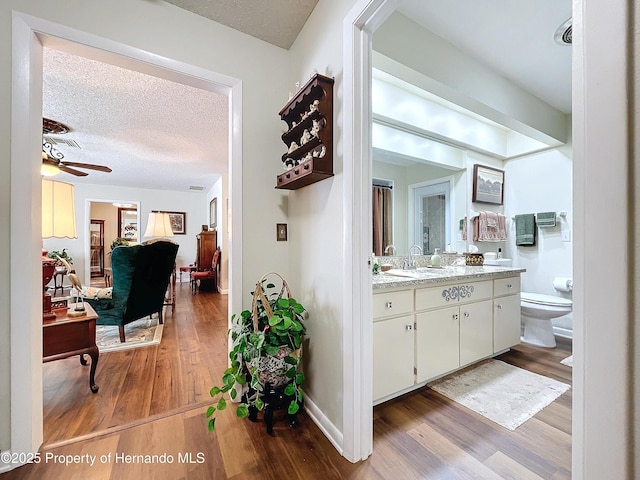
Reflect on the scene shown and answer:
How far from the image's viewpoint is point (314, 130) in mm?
1416

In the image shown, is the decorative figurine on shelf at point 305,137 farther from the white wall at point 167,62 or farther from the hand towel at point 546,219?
the hand towel at point 546,219

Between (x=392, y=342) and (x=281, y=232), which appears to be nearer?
(x=392, y=342)

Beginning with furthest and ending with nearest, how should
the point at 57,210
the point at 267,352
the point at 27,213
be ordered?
the point at 57,210 < the point at 267,352 < the point at 27,213

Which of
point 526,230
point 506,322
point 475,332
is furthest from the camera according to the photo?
point 526,230

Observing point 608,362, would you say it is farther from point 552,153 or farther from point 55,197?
point 552,153

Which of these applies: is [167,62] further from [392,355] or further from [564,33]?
[564,33]

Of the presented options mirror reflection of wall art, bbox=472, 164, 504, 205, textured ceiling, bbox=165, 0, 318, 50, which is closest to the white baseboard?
textured ceiling, bbox=165, 0, 318, 50

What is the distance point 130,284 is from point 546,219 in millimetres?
4615

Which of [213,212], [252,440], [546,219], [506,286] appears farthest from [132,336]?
[546,219]

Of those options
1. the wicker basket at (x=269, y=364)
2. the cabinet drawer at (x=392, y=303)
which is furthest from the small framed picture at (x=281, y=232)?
the cabinet drawer at (x=392, y=303)

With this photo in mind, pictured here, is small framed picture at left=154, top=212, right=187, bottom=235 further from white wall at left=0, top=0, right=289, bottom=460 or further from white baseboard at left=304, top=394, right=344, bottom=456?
white baseboard at left=304, top=394, right=344, bottom=456

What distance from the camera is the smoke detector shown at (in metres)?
1.73

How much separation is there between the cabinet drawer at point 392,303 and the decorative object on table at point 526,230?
8.13 ft

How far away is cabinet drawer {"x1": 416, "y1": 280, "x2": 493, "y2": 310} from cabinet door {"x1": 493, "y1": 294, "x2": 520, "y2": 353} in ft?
0.70
